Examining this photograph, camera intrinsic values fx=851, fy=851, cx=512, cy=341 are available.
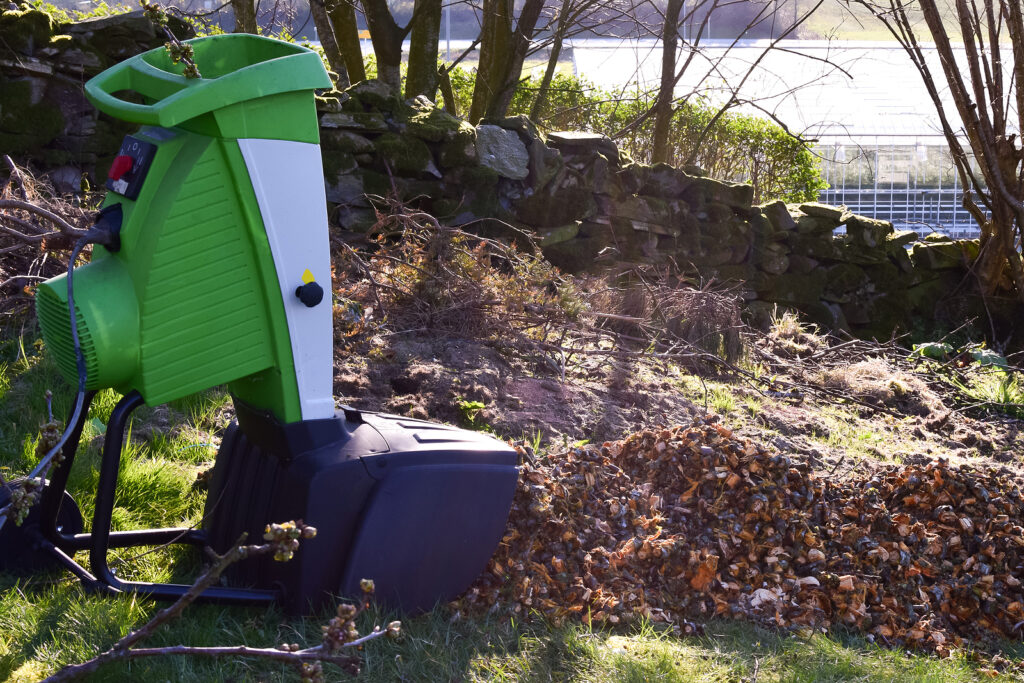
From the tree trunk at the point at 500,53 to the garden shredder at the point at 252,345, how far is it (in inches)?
227

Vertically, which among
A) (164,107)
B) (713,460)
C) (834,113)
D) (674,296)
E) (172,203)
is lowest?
(713,460)

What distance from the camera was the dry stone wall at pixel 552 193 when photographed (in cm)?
568

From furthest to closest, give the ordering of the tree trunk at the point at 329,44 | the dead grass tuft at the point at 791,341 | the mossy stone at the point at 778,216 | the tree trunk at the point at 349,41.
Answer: the mossy stone at the point at 778,216 → the tree trunk at the point at 349,41 → the tree trunk at the point at 329,44 → the dead grass tuft at the point at 791,341

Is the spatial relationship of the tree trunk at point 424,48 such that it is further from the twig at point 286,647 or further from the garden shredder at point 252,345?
the twig at point 286,647

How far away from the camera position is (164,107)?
178 centimetres

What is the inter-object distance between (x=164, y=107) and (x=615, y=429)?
2446 millimetres

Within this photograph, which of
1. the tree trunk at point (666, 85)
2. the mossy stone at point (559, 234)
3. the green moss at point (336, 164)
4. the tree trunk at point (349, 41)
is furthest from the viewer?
the tree trunk at point (666, 85)

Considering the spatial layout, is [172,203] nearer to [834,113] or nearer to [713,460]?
[713,460]

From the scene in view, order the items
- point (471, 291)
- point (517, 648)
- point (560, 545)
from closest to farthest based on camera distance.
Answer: point (517, 648) → point (560, 545) → point (471, 291)

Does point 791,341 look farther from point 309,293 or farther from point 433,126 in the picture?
point 309,293

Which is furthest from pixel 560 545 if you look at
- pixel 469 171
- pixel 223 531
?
pixel 469 171

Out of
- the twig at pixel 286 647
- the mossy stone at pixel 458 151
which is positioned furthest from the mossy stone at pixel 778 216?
the twig at pixel 286 647

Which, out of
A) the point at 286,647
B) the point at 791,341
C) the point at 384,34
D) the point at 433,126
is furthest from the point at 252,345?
the point at 384,34

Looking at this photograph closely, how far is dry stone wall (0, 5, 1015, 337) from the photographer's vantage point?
18.6 feet
